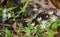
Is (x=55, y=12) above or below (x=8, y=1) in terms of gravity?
below

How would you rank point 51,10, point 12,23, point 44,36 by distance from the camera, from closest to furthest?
point 44,36, point 12,23, point 51,10

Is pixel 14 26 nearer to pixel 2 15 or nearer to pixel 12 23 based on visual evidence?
pixel 12 23

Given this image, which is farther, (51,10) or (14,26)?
(51,10)

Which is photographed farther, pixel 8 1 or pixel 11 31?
pixel 8 1

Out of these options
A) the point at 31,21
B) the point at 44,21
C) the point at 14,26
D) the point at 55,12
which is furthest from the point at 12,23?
the point at 55,12

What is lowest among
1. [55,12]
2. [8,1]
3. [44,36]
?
[44,36]

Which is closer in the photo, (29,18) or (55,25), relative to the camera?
(55,25)

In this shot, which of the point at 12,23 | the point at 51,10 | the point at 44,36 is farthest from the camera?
the point at 51,10

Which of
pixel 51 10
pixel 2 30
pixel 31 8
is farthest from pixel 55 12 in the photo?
pixel 2 30

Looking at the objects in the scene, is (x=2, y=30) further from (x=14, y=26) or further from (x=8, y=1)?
(x=8, y=1)
